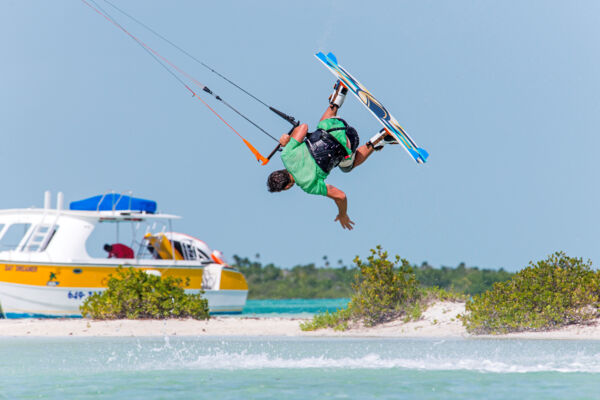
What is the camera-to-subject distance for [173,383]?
10.4 m

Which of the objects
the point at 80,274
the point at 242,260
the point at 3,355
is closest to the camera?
the point at 3,355

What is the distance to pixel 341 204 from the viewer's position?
37.1 feet

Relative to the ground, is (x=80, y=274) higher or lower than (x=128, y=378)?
higher

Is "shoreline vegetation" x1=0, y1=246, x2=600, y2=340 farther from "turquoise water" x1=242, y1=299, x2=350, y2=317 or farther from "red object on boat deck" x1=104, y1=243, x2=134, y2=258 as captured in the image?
"red object on boat deck" x1=104, y1=243, x2=134, y2=258

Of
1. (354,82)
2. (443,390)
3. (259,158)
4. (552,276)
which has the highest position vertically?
(354,82)

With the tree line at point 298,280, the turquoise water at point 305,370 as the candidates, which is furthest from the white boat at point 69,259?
the tree line at point 298,280

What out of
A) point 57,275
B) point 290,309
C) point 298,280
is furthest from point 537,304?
point 298,280

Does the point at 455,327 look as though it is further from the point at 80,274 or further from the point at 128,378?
the point at 80,274

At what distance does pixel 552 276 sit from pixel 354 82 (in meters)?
8.76

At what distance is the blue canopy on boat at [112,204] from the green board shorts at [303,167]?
17303 millimetres

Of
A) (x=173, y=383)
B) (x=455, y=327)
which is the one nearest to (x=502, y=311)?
(x=455, y=327)

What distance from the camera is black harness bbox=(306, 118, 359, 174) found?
35.7ft

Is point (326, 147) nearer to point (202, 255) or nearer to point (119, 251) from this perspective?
point (119, 251)

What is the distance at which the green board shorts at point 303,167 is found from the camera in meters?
10.8
